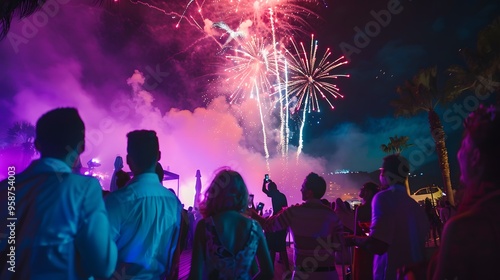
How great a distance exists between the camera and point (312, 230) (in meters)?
3.60

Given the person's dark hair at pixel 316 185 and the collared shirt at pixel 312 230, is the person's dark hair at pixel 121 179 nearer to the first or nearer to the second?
the collared shirt at pixel 312 230

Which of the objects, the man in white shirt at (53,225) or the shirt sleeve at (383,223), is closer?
the man in white shirt at (53,225)

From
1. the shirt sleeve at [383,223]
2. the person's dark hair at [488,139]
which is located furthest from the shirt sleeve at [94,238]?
the shirt sleeve at [383,223]

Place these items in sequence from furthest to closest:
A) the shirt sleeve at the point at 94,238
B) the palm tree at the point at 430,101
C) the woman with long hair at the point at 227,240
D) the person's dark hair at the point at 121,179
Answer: the palm tree at the point at 430,101
the person's dark hair at the point at 121,179
the woman with long hair at the point at 227,240
the shirt sleeve at the point at 94,238

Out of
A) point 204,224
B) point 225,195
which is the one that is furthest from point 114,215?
point 225,195

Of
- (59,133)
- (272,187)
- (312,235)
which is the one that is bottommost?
(312,235)

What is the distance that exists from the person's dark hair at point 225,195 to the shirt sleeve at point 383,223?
1.63 meters

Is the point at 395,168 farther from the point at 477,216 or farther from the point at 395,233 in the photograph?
the point at 477,216

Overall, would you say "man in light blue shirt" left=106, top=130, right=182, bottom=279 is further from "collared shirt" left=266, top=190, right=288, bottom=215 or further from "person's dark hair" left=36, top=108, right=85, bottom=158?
"collared shirt" left=266, top=190, right=288, bottom=215

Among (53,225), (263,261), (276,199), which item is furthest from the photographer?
(276,199)

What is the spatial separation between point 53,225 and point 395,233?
3.25 metres

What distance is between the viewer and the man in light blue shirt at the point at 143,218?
7.91 feet

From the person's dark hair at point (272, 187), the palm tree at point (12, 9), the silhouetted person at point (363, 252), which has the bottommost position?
the silhouetted person at point (363, 252)

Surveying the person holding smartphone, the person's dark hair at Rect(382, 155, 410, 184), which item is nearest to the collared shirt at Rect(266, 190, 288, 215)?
the person holding smartphone
